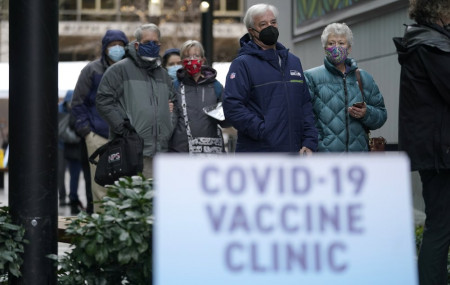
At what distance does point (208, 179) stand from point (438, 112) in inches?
99.0

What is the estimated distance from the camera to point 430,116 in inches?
243

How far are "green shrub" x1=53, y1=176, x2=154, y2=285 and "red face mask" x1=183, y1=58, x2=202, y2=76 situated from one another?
117 inches

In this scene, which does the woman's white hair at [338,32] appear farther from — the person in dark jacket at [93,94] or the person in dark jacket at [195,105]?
the person in dark jacket at [93,94]

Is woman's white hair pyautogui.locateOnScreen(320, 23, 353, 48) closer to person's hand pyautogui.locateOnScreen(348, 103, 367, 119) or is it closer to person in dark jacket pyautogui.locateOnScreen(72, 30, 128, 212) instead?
person's hand pyautogui.locateOnScreen(348, 103, 367, 119)

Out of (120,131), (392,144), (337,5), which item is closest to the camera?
(120,131)

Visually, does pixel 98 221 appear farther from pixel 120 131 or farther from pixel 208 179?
pixel 120 131

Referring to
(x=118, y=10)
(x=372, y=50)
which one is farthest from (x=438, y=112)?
(x=118, y=10)

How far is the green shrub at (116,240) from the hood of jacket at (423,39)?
163cm

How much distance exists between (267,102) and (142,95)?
1612mm

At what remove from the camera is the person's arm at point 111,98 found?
802cm

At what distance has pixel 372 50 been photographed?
31.6 feet

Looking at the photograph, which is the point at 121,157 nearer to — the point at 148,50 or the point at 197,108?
the point at 148,50

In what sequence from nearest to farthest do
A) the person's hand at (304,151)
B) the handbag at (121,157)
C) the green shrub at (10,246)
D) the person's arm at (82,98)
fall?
the green shrub at (10,246) < the person's hand at (304,151) < the handbag at (121,157) < the person's arm at (82,98)

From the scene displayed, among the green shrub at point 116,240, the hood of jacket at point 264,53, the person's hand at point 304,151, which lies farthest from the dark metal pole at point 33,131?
the person's hand at point 304,151
